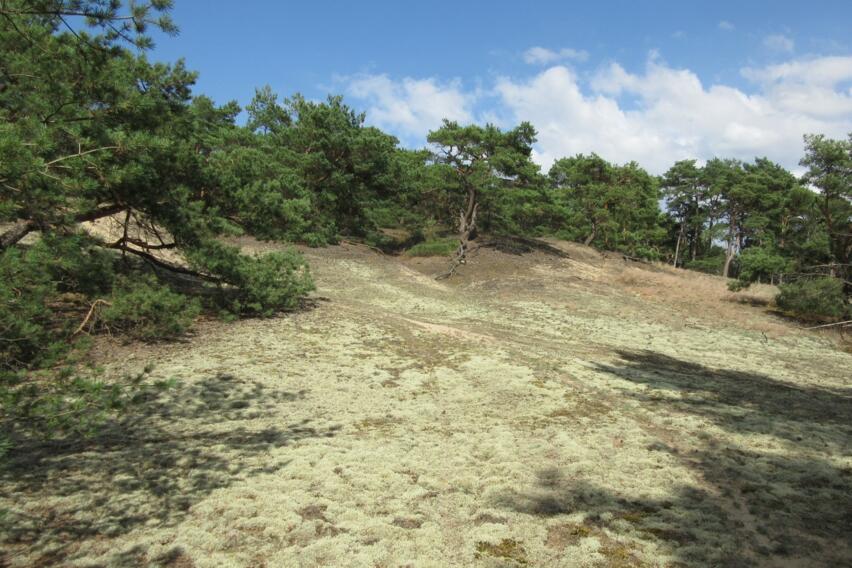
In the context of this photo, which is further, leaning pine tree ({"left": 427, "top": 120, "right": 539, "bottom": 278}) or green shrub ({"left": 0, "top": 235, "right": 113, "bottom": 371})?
leaning pine tree ({"left": 427, "top": 120, "right": 539, "bottom": 278})

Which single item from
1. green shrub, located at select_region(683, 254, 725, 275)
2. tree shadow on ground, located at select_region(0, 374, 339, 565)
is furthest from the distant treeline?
green shrub, located at select_region(683, 254, 725, 275)

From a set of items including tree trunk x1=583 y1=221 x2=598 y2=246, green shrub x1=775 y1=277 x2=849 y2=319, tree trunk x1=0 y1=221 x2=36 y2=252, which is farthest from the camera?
tree trunk x1=583 y1=221 x2=598 y2=246

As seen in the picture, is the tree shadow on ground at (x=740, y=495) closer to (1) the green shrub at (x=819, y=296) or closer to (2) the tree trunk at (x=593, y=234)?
(1) the green shrub at (x=819, y=296)

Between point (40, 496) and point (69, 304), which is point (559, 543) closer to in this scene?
point (40, 496)

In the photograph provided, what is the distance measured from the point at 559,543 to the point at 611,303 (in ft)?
58.3

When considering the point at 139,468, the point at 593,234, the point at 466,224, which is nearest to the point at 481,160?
the point at 466,224

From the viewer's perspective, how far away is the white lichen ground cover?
3941 millimetres

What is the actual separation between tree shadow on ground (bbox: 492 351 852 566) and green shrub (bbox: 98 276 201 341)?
702 cm

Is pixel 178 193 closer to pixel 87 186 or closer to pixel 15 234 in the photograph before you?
pixel 15 234

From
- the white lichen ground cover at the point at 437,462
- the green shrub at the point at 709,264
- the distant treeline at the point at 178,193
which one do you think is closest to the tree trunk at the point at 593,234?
the distant treeline at the point at 178,193

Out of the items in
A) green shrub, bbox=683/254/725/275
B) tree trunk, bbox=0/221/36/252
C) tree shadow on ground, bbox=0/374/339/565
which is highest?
green shrub, bbox=683/254/725/275

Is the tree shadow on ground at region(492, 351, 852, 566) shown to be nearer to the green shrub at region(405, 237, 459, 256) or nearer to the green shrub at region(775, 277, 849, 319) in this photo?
the green shrub at region(775, 277, 849, 319)

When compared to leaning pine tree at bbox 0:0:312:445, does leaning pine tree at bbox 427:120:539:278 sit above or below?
above

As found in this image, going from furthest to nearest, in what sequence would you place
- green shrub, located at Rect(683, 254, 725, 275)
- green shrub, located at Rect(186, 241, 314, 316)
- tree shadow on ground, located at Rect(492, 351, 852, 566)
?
1. green shrub, located at Rect(683, 254, 725, 275)
2. green shrub, located at Rect(186, 241, 314, 316)
3. tree shadow on ground, located at Rect(492, 351, 852, 566)
